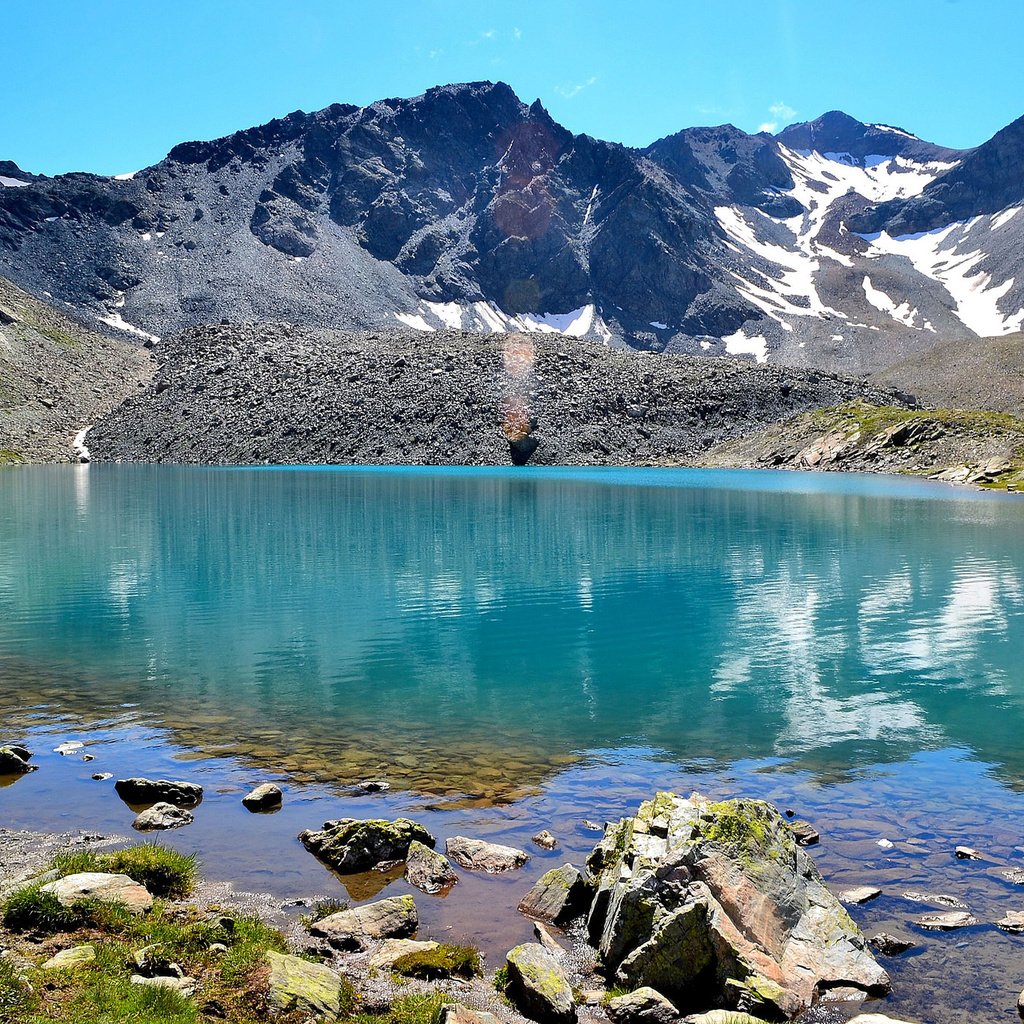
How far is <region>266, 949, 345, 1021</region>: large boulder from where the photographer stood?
360 inches

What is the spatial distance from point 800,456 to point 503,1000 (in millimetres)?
142960

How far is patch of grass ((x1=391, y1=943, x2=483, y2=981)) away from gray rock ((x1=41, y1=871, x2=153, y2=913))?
341 centimetres

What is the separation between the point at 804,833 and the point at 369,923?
22.9ft

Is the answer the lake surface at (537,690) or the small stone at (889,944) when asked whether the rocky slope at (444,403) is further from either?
the small stone at (889,944)

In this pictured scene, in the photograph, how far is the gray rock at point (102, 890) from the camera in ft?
35.6

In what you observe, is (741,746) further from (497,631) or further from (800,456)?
(800,456)

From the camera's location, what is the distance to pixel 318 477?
114m

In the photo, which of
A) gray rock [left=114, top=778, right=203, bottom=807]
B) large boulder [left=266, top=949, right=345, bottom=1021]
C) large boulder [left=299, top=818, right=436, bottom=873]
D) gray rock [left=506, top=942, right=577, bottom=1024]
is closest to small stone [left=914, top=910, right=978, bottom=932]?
gray rock [left=506, top=942, right=577, bottom=1024]

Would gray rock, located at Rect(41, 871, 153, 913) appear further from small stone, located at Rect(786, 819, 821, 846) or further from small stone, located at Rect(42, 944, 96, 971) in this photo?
small stone, located at Rect(786, 819, 821, 846)

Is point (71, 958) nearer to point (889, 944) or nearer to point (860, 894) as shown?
point (889, 944)

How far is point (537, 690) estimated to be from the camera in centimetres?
2333

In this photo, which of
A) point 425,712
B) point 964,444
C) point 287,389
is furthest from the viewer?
point 287,389

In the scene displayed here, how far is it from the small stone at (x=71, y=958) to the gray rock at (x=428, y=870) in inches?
170

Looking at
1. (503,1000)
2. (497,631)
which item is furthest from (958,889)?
(497,631)
